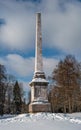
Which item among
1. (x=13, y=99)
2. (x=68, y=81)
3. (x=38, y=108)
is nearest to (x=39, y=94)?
(x=38, y=108)

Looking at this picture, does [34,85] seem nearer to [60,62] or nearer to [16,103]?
[60,62]

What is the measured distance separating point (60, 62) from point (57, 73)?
197 centimetres

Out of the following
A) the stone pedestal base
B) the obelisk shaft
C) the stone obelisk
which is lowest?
the stone pedestal base

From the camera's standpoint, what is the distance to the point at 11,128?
64.0ft

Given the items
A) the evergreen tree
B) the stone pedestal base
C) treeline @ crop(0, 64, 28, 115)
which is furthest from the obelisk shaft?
the evergreen tree

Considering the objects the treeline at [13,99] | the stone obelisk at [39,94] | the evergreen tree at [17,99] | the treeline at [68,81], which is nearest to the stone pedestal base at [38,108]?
the stone obelisk at [39,94]

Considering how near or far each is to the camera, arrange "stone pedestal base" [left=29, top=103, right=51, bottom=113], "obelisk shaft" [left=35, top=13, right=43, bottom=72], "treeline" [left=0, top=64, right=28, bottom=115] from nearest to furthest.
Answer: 1. "stone pedestal base" [left=29, top=103, right=51, bottom=113]
2. "obelisk shaft" [left=35, top=13, right=43, bottom=72]
3. "treeline" [left=0, top=64, right=28, bottom=115]

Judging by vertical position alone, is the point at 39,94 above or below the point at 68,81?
below

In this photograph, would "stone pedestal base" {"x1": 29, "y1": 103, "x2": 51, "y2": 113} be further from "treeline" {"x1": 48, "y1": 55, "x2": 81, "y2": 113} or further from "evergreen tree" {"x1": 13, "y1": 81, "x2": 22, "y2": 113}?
"evergreen tree" {"x1": 13, "y1": 81, "x2": 22, "y2": 113}

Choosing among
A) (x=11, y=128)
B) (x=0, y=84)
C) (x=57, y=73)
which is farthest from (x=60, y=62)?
(x=11, y=128)

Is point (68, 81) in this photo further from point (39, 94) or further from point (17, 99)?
point (17, 99)

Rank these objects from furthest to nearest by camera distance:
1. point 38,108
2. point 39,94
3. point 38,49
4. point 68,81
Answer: point 68,81, point 38,49, point 39,94, point 38,108

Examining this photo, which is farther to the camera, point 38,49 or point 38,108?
point 38,49

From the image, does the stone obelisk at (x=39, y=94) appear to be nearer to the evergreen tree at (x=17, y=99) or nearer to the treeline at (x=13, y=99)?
the treeline at (x=13, y=99)
